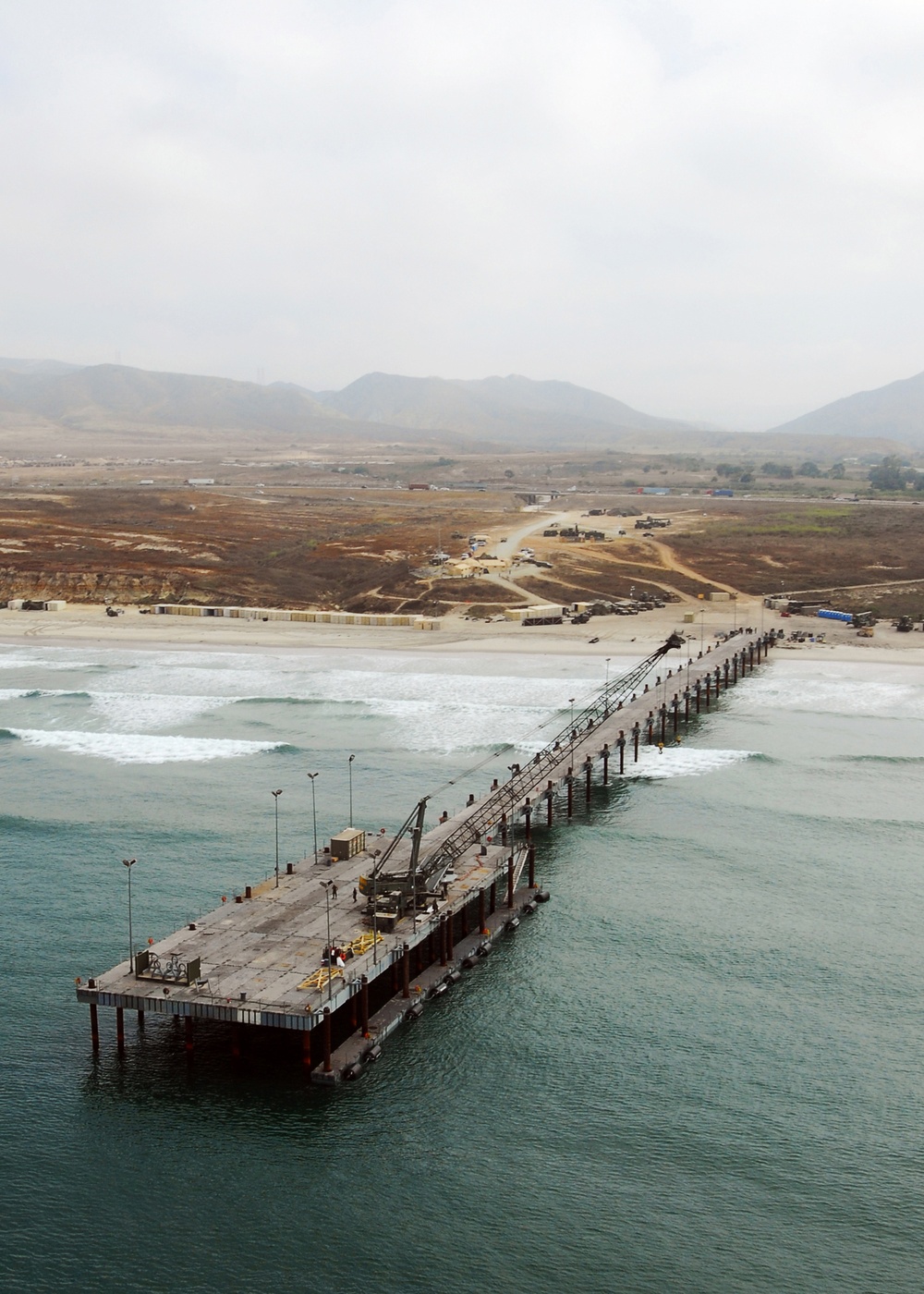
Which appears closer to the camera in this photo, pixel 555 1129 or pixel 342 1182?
pixel 342 1182

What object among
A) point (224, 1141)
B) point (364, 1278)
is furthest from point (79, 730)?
point (364, 1278)

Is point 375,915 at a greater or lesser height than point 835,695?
lesser

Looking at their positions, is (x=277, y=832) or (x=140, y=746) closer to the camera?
(x=277, y=832)

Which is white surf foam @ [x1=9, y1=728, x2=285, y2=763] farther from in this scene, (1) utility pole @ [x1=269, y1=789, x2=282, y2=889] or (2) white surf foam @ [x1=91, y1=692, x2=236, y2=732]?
(1) utility pole @ [x1=269, y1=789, x2=282, y2=889]

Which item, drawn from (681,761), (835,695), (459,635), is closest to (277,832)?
(681,761)

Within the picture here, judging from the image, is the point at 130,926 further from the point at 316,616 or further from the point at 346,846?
the point at 316,616

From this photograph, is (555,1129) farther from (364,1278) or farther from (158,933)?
(158,933)
